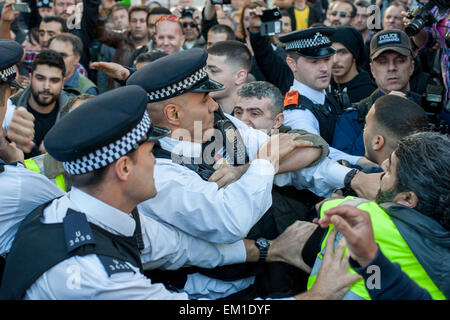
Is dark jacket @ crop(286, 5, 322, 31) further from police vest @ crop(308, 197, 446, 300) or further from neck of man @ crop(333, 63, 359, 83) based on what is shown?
police vest @ crop(308, 197, 446, 300)

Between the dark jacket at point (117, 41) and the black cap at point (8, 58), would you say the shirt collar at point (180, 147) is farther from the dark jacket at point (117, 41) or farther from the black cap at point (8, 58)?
the dark jacket at point (117, 41)

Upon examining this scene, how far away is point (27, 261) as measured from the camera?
1.64 metres

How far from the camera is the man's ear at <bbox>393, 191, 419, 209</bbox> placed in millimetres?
1863

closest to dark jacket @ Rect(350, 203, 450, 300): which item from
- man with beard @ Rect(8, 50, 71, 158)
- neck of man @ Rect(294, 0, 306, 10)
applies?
man with beard @ Rect(8, 50, 71, 158)

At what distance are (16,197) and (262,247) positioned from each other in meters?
1.11

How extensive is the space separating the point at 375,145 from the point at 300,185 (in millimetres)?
469

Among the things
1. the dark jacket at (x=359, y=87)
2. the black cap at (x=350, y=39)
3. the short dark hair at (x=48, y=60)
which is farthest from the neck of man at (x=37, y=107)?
the black cap at (x=350, y=39)

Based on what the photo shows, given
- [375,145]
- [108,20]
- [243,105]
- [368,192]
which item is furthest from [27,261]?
[108,20]

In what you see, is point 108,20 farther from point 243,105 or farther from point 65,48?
point 243,105

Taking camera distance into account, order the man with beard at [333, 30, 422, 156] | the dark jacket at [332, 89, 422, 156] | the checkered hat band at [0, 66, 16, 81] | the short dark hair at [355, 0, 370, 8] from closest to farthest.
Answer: the checkered hat band at [0, 66, 16, 81]
the dark jacket at [332, 89, 422, 156]
the man with beard at [333, 30, 422, 156]
the short dark hair at [355, 0, 370, 8]

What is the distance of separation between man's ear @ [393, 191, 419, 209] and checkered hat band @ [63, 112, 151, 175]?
100 cm

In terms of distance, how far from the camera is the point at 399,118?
2744 millimetres

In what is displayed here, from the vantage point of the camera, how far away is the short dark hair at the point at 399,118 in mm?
2719
